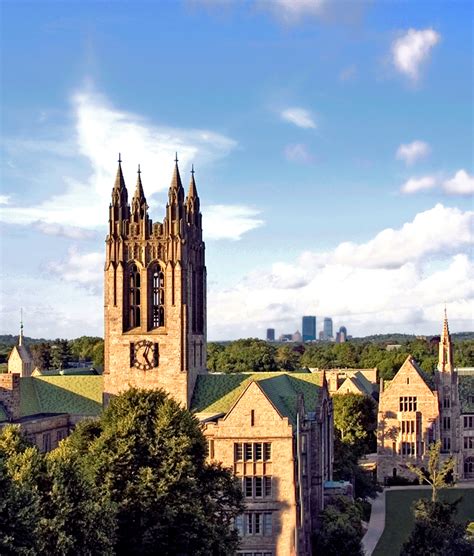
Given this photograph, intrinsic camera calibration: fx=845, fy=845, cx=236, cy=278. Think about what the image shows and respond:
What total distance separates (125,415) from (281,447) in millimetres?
16727

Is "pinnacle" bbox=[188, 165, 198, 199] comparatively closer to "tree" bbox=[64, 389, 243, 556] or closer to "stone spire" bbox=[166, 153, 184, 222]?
"stone spire" bbox=[166, 153, 184, 222]

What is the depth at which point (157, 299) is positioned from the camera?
84312 mm

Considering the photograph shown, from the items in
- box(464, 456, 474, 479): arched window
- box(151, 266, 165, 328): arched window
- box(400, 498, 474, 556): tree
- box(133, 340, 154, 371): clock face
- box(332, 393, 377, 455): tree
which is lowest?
box(464, 456, 474, 479): arched window

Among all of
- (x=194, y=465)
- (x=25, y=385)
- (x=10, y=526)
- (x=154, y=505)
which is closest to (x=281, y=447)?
(x=194, y=465)

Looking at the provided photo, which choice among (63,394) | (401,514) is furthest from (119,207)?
(401,514)

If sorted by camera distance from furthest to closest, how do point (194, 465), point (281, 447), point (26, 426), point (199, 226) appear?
point (199, 226) < point (26, 426) < point (281, 447) < point (194, 465)

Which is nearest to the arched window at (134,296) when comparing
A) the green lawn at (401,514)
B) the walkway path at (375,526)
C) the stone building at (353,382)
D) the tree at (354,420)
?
the walkway path at (375,526)

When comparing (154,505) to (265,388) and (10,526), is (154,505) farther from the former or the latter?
(265,388)

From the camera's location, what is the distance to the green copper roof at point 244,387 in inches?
3142

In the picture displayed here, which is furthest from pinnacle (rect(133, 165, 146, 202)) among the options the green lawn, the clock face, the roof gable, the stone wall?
the roof gable

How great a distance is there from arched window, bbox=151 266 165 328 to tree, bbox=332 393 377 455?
2270 inches

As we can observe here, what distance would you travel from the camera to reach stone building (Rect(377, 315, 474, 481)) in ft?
407

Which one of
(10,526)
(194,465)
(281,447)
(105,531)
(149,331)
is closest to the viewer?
(10,526)

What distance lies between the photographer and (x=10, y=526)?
40.2 metres
